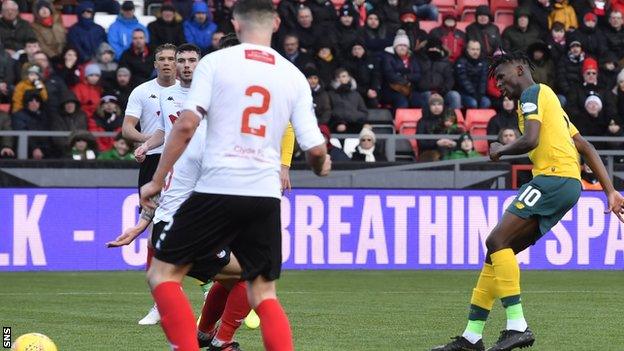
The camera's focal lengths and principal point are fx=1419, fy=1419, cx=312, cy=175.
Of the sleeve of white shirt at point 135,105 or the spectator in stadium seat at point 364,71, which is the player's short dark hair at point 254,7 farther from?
the spectator in stadium seat at point 364,71

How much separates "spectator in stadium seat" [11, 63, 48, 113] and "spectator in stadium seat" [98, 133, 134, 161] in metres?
1.31

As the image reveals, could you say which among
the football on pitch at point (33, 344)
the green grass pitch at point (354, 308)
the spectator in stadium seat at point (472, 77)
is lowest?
the green grass pitch at point (354, 308)

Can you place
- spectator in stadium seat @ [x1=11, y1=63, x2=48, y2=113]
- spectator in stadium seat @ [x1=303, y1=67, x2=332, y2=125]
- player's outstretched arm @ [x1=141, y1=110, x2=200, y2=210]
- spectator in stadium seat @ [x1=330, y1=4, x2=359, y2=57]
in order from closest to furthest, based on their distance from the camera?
1. player's outstretched arm @ [x1=141, y1=110, x2=200, y2=210]
2. spectator in stadium seat @ [x1=11, y1=63, x2=48, y2=113]
3. spectator in stadium seat @ [x1=303, y1=67, x2=332, y2=125]
4. spectator in stadium seat @ [x1=330, y1=4, x2=359, y2=57]

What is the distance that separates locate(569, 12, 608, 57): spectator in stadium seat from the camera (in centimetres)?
2409

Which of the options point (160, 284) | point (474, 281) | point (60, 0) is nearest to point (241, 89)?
point (160, 284)

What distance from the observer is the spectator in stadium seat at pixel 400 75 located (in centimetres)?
2253

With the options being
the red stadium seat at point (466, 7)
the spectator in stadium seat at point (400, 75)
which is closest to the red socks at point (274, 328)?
the spectator in stadium seat at point (400, 75)

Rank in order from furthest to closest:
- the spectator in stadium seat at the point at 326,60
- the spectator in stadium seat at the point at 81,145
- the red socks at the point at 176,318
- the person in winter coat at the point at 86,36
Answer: the spectator in stadium seat at the point at 326,60, the person in winter coat at the point at 86,36, the spectator in stadium seat at the point at 81,145, the red socks at the point at 176,318

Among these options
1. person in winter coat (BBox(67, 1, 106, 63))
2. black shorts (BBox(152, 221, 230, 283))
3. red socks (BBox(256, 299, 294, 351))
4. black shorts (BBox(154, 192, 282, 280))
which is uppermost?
person in winter coat (BBox(67, 1, 106, 63))

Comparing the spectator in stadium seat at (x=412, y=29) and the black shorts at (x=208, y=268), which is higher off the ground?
the spectator in stadium seat at (x=412, y=29)

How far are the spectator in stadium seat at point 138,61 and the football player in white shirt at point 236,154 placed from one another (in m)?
13.8

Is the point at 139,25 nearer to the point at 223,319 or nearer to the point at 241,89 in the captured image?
the point at 223,319

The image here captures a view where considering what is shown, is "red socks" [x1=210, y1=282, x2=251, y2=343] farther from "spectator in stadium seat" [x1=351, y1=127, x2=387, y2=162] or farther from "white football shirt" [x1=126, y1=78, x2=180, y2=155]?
"spectator in stadium seat" [x1=351, y1=127, x2=387, y2=162]

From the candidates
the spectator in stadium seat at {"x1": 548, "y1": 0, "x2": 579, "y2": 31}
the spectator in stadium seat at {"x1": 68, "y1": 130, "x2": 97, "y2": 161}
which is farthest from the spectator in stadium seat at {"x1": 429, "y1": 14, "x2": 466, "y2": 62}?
the spectator in stadium seat at {"x1": 68, "y1": 130, "x2": 97, "y2": 161}
